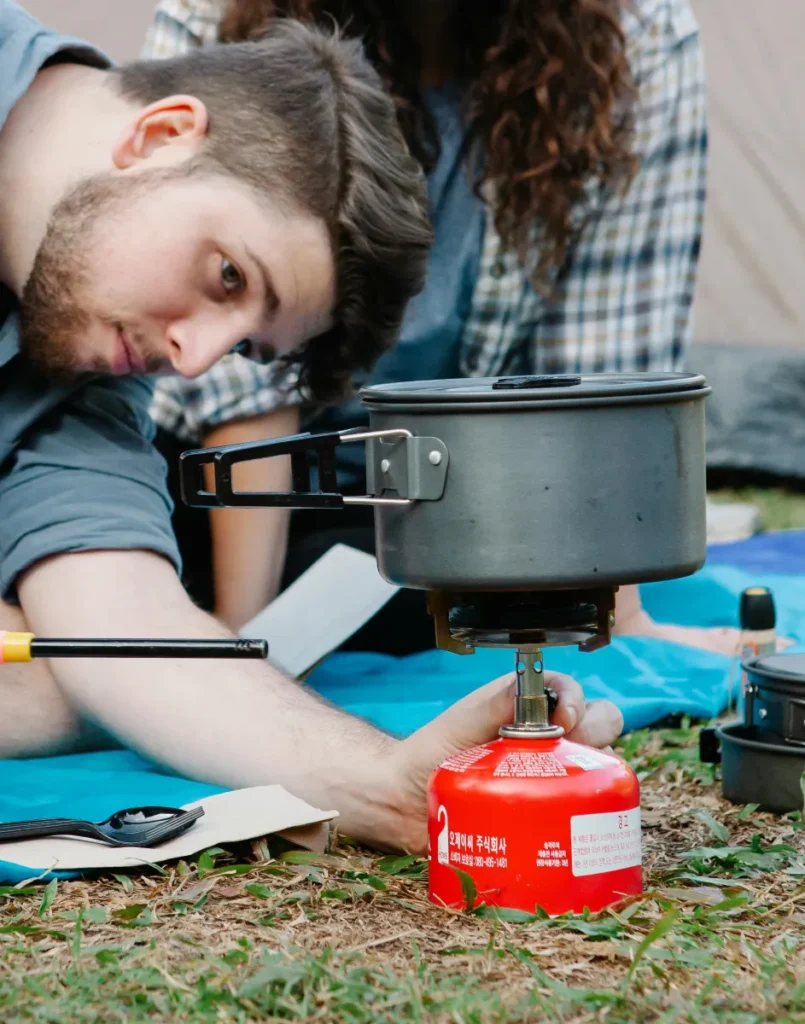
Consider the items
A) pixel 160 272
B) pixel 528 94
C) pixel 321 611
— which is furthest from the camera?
pixel 528 94

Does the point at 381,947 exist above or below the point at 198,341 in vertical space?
below

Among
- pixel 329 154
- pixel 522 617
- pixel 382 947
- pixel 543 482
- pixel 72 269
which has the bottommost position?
pixel 382 947

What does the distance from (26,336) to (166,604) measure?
434 millimetres

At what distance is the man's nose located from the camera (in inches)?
77.5

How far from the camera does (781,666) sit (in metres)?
1.83

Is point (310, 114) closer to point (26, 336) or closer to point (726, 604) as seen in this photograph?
point (26, 336)

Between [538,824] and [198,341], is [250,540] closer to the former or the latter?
[198,341]

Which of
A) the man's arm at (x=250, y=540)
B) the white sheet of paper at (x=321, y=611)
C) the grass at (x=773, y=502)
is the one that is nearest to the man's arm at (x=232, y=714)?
the white sheet of paper at (x=321, y=611)

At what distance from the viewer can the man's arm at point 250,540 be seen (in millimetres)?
2734

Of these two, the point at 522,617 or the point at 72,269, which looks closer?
the point at 522,617

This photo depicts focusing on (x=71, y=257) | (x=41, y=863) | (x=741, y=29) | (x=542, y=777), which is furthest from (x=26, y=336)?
(x=741, y=29)

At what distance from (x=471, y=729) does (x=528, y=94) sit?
1.60 meters

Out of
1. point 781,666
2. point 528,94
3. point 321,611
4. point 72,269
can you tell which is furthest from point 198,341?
Result: point 528,94

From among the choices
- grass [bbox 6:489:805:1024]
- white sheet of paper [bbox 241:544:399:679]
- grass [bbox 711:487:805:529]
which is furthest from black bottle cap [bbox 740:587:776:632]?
grass [bbox 711:487:805:529]
